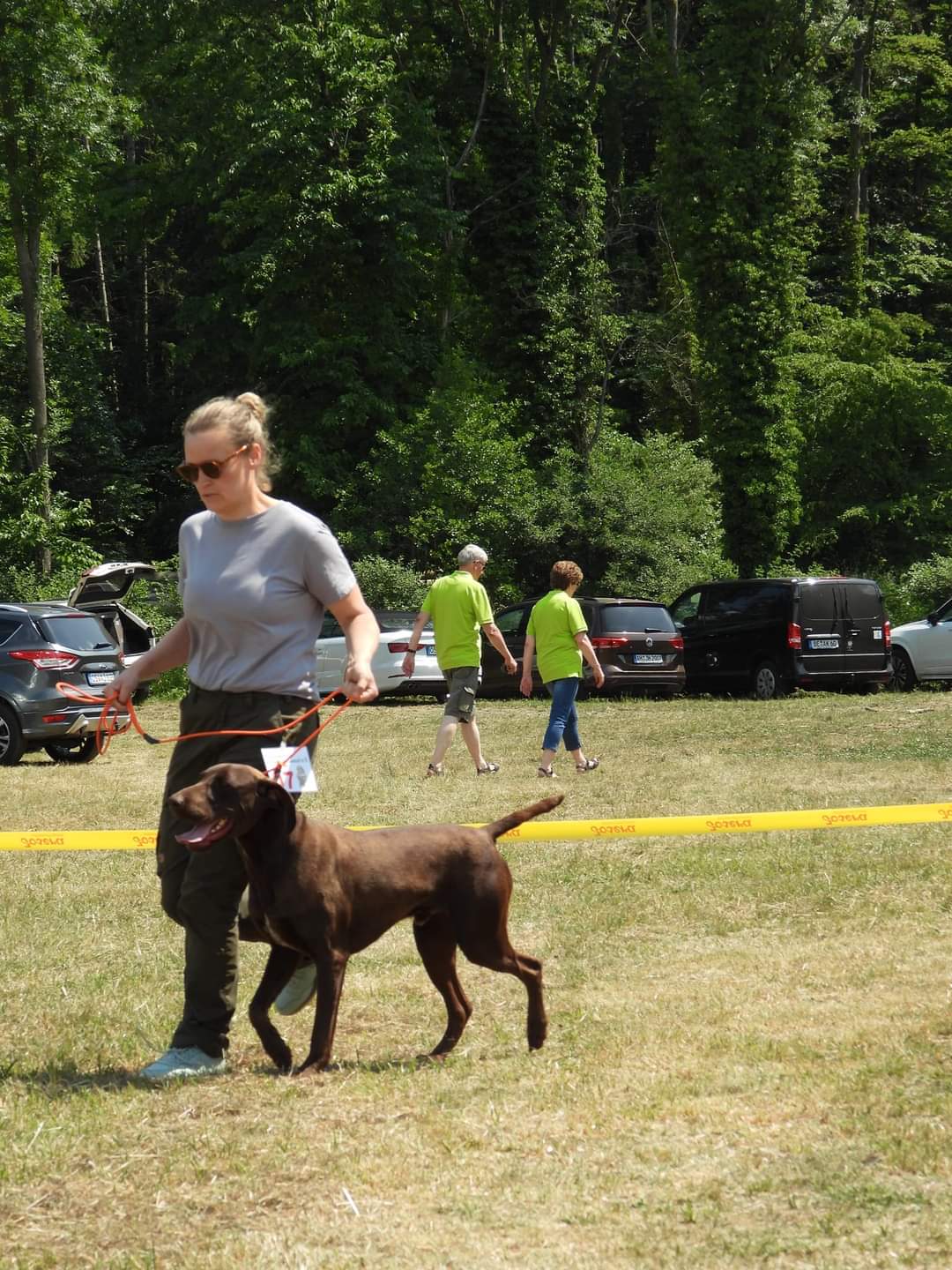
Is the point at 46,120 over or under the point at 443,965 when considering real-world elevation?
over

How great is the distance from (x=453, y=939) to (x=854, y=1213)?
195 cm

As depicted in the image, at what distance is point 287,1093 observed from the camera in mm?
4996

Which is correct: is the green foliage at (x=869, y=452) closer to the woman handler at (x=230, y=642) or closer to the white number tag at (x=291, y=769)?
the woman handler at (x=230, y=642)

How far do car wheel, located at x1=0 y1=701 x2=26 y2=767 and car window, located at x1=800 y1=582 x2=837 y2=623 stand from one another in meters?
11.2

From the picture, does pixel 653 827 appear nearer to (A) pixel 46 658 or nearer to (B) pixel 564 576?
(B) pixel 564 576

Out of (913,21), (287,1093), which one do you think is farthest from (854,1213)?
(913,21)

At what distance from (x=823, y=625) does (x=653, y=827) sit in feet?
47.1

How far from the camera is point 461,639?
14.2 meters

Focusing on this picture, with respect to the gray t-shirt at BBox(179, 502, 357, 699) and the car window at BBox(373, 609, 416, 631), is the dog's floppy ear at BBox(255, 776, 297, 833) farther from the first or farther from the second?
the car window at BBox(373, 609, 416, 631)

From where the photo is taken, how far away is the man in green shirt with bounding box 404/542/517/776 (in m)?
14.1

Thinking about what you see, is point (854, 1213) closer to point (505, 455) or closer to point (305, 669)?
point (305, 669)

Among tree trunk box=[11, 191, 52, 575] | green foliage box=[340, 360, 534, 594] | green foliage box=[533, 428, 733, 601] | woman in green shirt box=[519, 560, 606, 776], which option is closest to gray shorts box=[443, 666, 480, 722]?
woman in green shirt box=[519, 560, 606, 776]

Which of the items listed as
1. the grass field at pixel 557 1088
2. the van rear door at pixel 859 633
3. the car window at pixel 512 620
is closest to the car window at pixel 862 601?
the van rear door at pixel 859 633

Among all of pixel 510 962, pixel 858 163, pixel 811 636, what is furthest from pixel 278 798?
pixel 858 163
